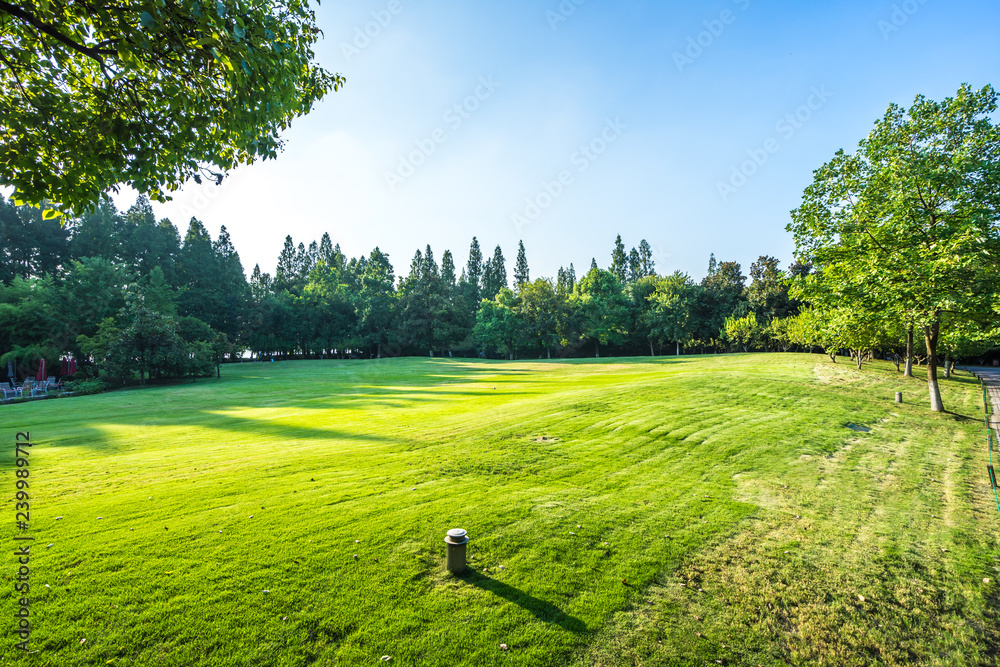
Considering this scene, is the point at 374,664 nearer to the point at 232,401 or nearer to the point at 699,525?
the point at 699,525

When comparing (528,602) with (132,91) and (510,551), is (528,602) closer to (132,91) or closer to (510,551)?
(510,551)

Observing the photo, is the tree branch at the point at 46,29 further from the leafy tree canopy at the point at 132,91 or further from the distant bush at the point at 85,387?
the distant bush at the point at 85,387

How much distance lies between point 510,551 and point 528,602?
0.93 meters

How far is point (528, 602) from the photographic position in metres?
4.28

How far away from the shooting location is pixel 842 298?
52.4 ft

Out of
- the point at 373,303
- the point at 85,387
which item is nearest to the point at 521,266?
the point at 373,303

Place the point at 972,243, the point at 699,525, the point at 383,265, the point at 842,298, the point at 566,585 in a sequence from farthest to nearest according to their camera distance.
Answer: the point at 383,265 < the point at 842,298 < the point at 972,243 < the point at 699,525 < the point at 566,585

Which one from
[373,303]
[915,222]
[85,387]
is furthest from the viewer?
[373,303]

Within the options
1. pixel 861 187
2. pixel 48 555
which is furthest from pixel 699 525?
pixel 861 187

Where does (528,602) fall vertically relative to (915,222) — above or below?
below

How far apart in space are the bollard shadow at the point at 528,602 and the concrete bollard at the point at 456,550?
10 centimetres

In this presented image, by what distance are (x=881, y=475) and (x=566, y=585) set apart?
863cm

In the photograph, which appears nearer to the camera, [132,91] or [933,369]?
[132,91]

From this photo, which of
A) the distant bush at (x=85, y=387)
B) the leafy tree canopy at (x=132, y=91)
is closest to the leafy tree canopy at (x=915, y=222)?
the leafy tree canopy at (x=132, y=91)
